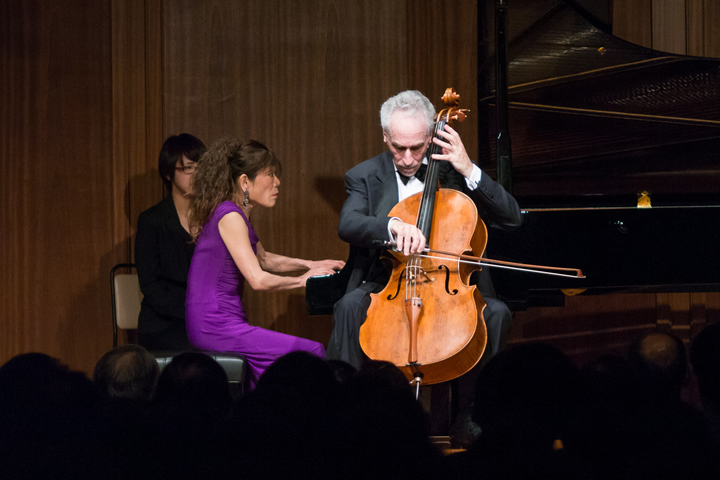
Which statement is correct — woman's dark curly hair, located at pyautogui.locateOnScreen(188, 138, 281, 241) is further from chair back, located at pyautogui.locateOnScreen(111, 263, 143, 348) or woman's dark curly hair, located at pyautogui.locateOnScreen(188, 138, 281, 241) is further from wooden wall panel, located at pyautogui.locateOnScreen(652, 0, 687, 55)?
wooden wall panel, located at pyautogui.locateOnScreen(652, 0, 687, 55)

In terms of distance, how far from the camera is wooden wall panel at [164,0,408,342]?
3.46 meters

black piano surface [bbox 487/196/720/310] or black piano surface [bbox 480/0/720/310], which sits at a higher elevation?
black piano surface [bbox 480/0/720/310]

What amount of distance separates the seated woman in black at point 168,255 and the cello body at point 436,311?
1261 mm

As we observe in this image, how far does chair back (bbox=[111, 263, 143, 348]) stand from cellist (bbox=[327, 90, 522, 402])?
Result: 4.21ft

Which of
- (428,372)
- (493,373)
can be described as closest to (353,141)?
(428,372)

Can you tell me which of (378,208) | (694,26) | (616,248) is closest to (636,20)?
(694,26)

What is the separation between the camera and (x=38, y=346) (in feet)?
11.1

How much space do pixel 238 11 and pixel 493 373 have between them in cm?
291

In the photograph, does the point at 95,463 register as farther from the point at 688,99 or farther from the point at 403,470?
the point at 688,99

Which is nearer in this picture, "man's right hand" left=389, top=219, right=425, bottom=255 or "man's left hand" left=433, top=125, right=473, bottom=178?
"man's right hand" left=389, top=219, right=425, bottom=255

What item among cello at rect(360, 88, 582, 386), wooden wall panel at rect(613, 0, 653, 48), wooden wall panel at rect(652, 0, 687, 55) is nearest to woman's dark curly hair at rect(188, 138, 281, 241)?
cello at rect(360, 88, 582, 386)

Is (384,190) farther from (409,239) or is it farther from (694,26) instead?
(694,26)

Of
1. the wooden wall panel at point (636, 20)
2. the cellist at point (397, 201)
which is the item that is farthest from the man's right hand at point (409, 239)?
the wooden wall panel at point (636, 20)

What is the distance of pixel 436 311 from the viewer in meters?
1.94
